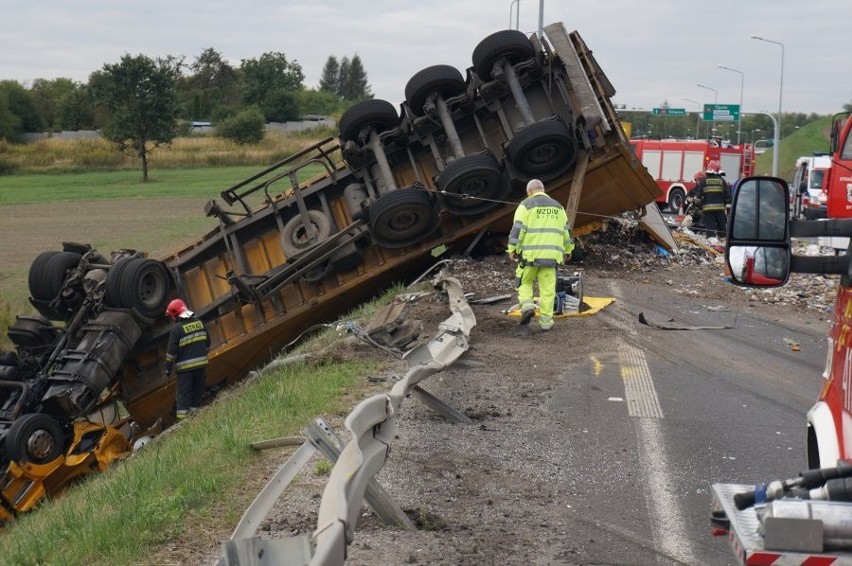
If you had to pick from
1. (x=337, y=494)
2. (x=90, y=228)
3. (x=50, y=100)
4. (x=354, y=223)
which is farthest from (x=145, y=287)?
(x=50, y=100)

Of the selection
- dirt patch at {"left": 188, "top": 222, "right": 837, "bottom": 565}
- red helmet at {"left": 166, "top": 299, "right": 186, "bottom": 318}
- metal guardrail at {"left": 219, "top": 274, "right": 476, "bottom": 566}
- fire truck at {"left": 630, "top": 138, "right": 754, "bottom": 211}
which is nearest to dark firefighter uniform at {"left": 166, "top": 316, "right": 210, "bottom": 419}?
red helmet at {"left": 166, "top": 299, "right": 186, "bottom": 318}

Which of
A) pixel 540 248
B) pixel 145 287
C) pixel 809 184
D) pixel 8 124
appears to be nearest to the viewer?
pixel 540 248

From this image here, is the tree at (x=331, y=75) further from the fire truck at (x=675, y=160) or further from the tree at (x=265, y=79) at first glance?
the fire truck at (x=675, y=160)

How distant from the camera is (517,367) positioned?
328 inches

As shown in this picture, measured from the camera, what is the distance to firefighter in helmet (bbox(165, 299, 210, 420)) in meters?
11.3

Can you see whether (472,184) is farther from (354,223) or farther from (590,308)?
(590,308)

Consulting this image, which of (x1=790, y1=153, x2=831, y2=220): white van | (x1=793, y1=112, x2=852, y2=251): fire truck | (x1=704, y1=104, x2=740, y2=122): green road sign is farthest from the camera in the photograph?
(x1=704, y1=104, x2=740, y2=122): green road sign

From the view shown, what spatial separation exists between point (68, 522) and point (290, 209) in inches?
298

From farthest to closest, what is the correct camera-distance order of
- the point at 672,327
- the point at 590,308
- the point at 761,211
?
the point at 590,308 → the point at 672,327 → the point at 761,211

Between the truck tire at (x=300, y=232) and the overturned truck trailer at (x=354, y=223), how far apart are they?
2 cm

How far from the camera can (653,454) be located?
5.97 meters

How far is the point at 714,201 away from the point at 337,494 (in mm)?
16060

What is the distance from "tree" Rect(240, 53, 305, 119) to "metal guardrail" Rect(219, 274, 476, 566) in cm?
7721

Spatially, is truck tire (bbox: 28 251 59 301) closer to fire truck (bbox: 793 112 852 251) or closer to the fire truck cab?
fire truck (bbox: 793 112 852 251)
